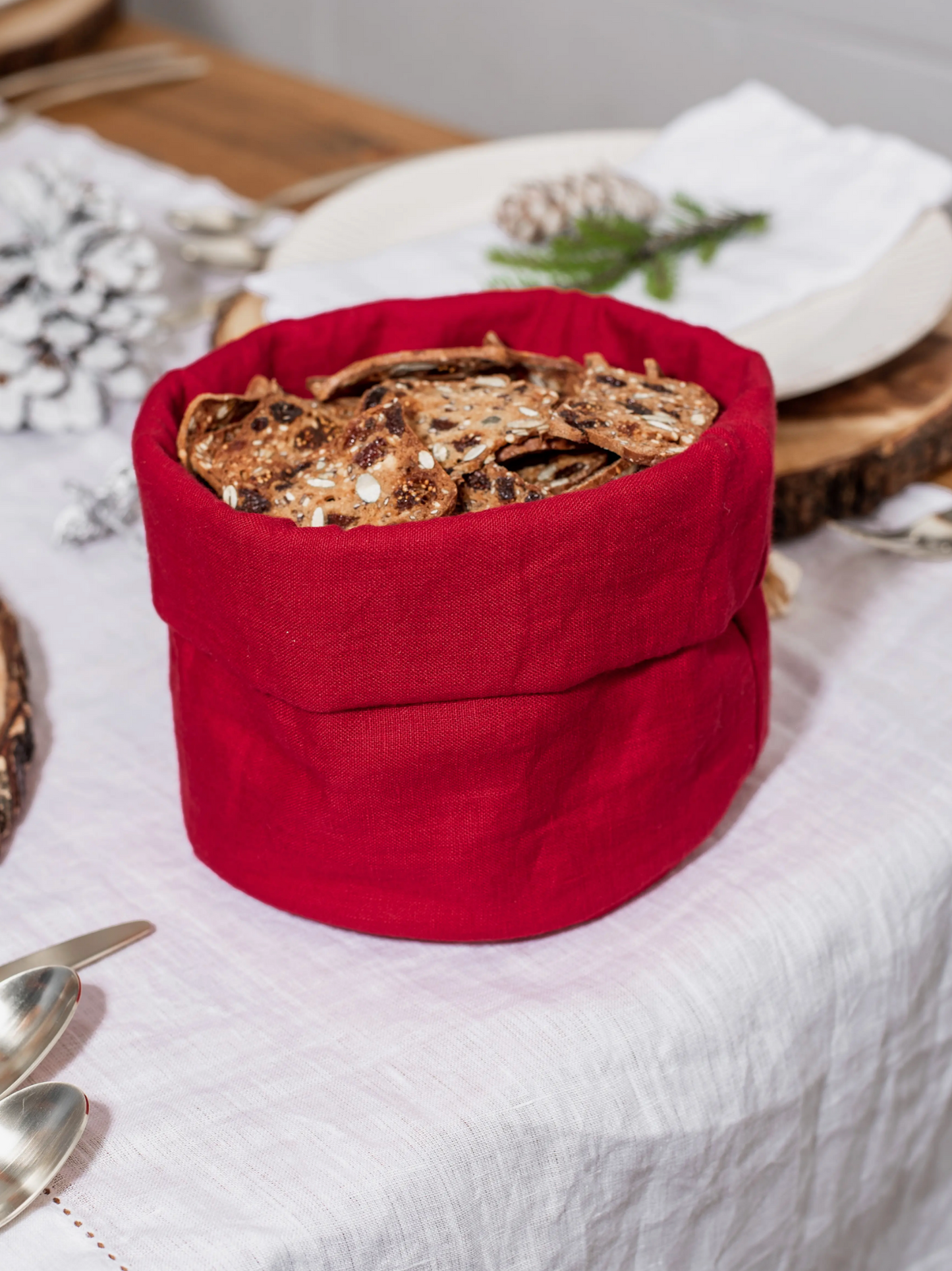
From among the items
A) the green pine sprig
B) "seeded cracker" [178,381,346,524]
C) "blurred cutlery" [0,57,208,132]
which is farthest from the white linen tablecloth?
"blurred cutlery" [0,57,208,132]

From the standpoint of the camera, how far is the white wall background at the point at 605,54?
120 centimetres

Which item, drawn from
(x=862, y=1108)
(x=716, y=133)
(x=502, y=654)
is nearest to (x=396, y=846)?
(x=502, y=654)

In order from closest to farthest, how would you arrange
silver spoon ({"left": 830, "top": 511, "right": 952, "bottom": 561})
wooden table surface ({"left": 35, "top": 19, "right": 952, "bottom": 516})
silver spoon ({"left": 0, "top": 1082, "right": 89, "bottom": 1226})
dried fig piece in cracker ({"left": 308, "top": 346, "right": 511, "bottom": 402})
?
silver spoon ({"left": 0, "top": 1082, "right": 89, "bottom": 1226}), dried fig piece in cracker ({"left": 308, "top": 346, "right": 511, "bottom": 402}), silver spoon ({"left": 830, "top": 511, "right": 952, "bottom": 561}), wooden table surface ({"left": 35, "top": 19, "right": 952, "bottom": 516})

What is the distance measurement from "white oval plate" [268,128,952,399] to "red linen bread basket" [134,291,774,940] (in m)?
0.21

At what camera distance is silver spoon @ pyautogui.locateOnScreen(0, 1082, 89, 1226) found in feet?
1.04

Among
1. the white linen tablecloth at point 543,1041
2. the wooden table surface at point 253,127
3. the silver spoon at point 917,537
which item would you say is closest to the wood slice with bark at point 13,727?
the white linen tablecloth at point 543,1041

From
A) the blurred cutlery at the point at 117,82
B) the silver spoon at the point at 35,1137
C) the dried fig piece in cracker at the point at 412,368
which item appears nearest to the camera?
the silver spoon at the point at 35,1137

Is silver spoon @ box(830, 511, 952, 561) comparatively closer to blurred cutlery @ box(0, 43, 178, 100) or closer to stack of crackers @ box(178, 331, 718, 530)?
stack of crackers @ box(178, 331, 718, 530)

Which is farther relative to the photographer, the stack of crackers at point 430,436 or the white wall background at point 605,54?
the white wall background at point 605,54

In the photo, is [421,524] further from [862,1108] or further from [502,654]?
[862,1108]

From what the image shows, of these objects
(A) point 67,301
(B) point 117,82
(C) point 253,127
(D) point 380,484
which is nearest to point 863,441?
(D) point 380,484

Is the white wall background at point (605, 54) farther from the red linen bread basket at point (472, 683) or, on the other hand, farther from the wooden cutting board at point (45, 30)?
the red linen bread basket at point (472, 683)

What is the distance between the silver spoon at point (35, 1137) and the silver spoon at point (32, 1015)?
15mm

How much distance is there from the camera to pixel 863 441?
1.95ft
